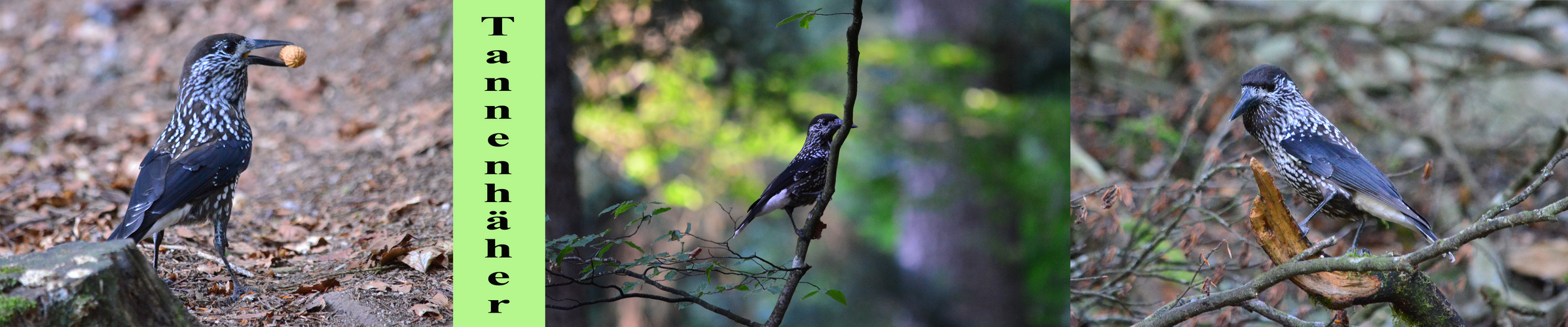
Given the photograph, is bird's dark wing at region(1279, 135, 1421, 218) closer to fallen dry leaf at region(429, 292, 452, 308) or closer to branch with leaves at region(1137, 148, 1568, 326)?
branch with leaves at region(1137, 148, 1568, 326)

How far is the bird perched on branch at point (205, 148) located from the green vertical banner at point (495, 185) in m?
0.55

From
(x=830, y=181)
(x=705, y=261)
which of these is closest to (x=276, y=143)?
(x=705, y=261)

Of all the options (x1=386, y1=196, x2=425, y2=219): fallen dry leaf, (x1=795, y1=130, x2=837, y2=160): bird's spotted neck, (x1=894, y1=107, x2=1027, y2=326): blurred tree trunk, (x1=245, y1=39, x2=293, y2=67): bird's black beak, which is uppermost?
(x1=245, y1=39, x2=293, y2=67): bird's black beak

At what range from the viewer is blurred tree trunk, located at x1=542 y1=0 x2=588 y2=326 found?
9.95 feet

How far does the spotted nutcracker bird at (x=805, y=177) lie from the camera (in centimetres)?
223

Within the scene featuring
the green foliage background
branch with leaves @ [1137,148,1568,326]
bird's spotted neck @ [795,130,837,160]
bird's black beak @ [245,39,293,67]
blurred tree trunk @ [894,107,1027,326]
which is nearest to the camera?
branch with leaves @ [1137,148,1568,326]

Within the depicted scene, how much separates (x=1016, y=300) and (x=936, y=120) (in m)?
1.54

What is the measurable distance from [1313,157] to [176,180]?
2787mm

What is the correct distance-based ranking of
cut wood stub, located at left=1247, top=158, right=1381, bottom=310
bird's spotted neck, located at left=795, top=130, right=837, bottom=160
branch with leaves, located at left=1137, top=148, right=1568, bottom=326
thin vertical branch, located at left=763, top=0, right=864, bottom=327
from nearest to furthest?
branch with leaves, located at left=1137, top=148, right=1568, bottom=326 → thin vertical branch, located at left=763, top=0, right=864, bottom=327 → cut wood stub, located at left=1247, top=158, right=1381, bottom=310 → bird's spotted neck, located at left=795, top=130, right=837, bottom=160

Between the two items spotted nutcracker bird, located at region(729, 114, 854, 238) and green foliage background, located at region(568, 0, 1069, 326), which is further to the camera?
green foliage background, located at region(568, 0, 1069, 326)

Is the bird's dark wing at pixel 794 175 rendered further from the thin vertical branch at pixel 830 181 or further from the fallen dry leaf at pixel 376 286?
the fallen dry leaf at pixel 376 286

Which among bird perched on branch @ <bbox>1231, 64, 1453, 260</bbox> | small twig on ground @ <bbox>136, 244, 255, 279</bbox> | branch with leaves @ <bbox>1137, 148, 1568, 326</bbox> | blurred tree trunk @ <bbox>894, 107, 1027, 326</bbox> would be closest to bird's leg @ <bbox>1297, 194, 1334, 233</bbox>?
bird perched on branch @ <bbox>1231, 64, 1453, 260</bbox>

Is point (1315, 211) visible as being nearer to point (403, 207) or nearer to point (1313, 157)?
point (1313, 157)

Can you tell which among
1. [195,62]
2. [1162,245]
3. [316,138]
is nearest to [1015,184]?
[1162,245]
